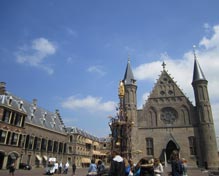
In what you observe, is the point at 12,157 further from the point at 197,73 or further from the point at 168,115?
the point at 197,73

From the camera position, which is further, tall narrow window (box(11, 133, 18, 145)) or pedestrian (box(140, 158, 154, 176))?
tall narrow window (box(11, 133, 18, 145))

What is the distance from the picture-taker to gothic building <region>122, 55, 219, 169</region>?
1357 inches

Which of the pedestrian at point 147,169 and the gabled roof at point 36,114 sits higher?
the gabled roof at point 36,114

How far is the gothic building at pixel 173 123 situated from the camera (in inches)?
1357

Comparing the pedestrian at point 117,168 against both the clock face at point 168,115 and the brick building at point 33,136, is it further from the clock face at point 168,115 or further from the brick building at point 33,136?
the clock face at point 168,115

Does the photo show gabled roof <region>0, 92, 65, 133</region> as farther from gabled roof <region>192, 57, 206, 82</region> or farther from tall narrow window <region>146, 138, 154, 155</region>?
gabled roof <region>192, 57, 206, 82</region>

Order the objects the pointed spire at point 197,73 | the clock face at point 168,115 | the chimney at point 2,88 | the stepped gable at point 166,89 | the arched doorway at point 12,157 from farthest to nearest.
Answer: the stepped gable at point 166,89 < the pointed spire at point 197,73 < the clock face at point 168,115 < the chimney at point 2,88 < the arched doorway at point 12,157

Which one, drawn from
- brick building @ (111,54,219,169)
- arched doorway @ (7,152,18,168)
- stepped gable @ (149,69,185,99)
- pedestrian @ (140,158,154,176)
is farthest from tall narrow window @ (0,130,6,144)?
pedestrian @ (140,158,154,176)

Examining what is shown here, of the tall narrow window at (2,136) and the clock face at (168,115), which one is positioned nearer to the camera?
the tall narrow window at (2,136)

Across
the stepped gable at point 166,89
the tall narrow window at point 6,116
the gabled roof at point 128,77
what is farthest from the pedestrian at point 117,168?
the stepped gable at point 166,89

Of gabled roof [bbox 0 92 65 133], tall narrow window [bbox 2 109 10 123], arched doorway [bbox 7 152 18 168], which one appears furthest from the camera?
gabled roof [bbox 0 92 65 133]

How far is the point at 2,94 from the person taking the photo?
34.5 metres

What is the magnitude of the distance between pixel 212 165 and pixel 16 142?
31518mm

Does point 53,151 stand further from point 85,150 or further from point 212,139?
point 212,139
